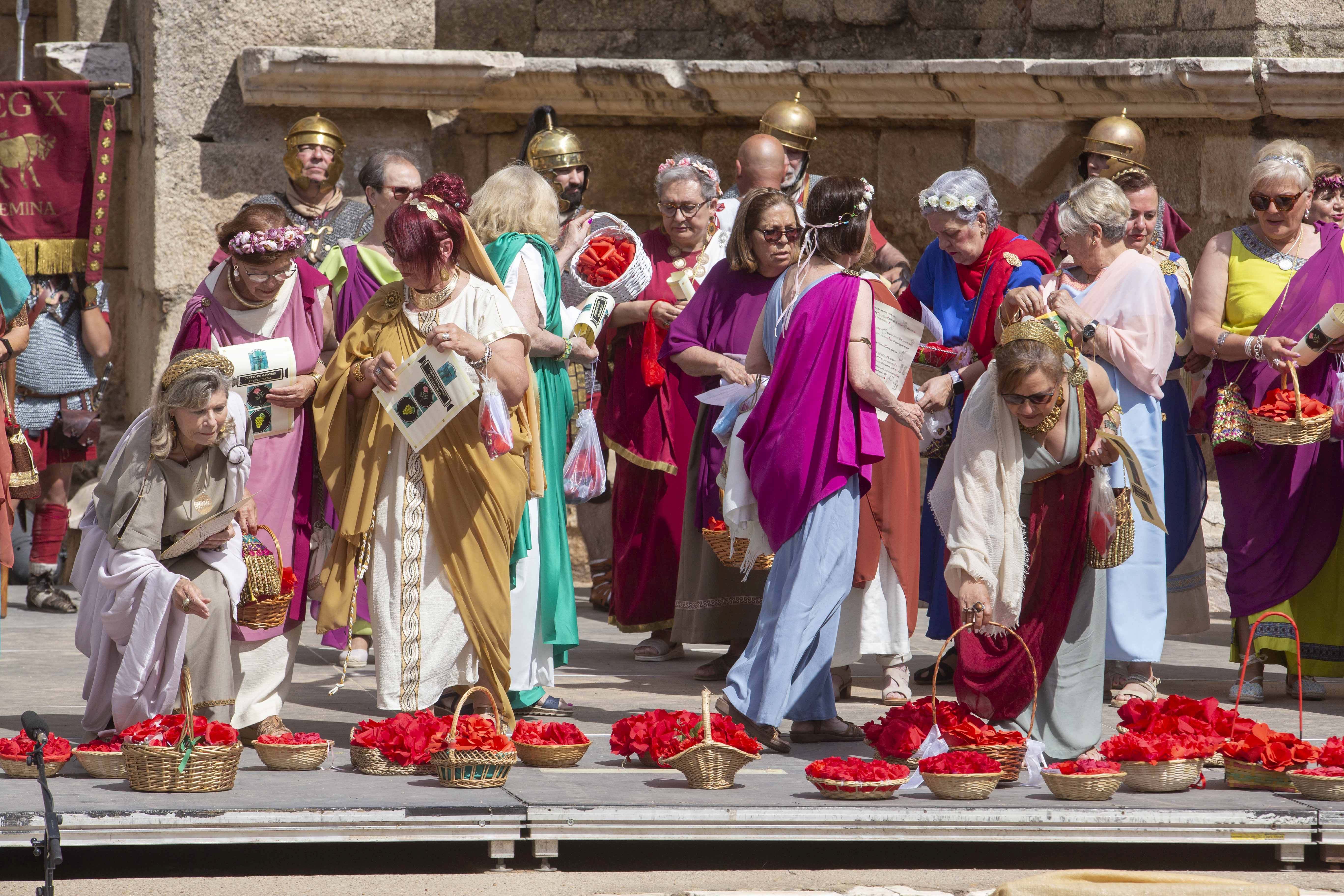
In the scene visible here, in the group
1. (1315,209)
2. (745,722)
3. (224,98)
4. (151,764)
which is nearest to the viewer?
(151,764)

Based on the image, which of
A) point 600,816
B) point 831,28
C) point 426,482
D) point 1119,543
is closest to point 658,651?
point 426,482

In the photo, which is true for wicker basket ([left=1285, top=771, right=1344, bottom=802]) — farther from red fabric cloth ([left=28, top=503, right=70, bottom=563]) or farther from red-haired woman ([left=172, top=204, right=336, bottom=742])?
red fabric cloth ([left=28, top=503, right=70, bottom=563])

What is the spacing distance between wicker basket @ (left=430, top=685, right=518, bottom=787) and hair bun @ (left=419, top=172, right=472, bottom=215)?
1652mm

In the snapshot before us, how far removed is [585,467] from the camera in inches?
278

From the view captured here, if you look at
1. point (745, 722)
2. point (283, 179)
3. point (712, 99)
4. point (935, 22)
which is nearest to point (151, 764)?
point (745, 722)

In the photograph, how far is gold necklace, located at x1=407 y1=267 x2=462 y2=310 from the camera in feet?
18.1

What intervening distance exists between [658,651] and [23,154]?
148 inches

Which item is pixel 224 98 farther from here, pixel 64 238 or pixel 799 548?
pixel 799 548

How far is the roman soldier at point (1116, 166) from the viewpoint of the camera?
23.8 feet

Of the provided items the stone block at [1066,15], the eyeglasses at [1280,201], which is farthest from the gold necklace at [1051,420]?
the stone block at [1066,15]

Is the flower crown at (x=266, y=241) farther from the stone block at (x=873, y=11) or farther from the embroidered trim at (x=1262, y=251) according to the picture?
the stone block at (x=873, y=11)

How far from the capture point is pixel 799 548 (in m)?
5.45

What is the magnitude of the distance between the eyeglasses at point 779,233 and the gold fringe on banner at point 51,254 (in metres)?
3.49

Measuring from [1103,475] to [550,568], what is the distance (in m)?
2.00
